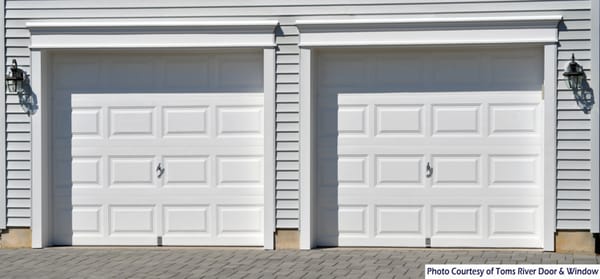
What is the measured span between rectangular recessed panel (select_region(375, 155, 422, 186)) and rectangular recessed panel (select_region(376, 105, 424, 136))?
314mm

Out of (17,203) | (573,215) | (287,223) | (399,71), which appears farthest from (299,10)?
(17,203)

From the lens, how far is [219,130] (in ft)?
49.8

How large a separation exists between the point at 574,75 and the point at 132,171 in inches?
216

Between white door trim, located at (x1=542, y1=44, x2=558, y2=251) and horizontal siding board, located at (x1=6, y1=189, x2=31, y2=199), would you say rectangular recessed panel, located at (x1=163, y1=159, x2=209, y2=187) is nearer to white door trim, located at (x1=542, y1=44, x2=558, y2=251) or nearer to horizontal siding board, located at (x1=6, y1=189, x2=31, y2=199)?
horizontal siding board, located at (x1=6, y1=189, x2=31, y2=199)

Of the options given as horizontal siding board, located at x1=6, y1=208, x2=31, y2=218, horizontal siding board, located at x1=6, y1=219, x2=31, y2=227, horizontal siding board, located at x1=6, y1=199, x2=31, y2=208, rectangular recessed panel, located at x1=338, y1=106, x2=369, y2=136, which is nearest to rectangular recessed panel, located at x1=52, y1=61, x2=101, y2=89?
horizontal siding board, located at x1=6, y1=199, x2=31, y2=208

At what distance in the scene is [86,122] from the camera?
605 inches

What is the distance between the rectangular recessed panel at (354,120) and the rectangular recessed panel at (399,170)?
413 millimetres

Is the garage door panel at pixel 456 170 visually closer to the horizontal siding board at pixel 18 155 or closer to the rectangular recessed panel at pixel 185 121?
the rectangular recessed panel at pixel 185 121

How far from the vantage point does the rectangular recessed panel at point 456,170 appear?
583 inches

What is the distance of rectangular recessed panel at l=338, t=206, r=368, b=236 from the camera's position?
591 inches

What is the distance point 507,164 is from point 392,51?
1930 millimetres

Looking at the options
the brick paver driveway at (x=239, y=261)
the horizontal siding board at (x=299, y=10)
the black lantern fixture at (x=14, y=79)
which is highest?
the horizontal siding board at (x=299, y=10)

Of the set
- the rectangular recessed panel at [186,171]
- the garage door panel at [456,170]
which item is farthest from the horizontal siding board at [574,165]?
the rectangular recessed panel at [186,171]

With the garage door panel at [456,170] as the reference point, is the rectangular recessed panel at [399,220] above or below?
below
